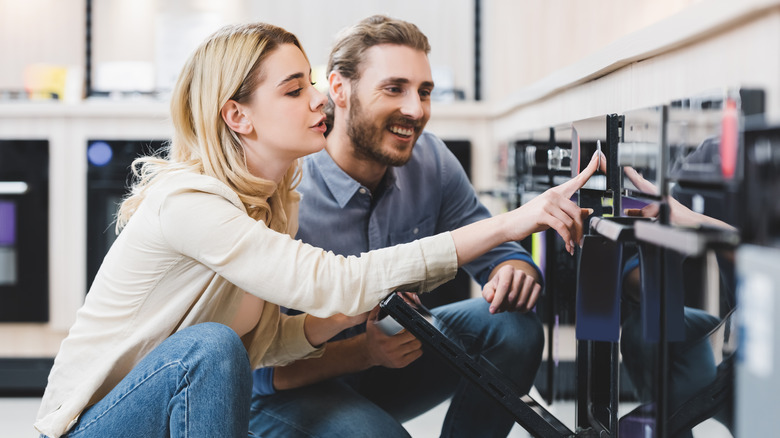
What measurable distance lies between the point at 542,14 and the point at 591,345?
66.4 inches

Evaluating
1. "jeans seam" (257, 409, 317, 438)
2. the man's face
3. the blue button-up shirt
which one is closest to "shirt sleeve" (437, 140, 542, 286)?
the blue button-up shirt

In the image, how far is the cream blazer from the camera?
108 centimetres

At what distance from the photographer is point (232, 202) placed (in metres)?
1.16

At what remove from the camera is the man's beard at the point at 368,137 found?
1522 mm

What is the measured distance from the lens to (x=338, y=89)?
1635mm

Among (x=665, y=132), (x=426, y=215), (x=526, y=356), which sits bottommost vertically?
(x=526, y=356)

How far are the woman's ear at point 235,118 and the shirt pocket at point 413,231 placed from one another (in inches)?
15.9

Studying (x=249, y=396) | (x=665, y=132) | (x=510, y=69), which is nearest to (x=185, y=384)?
(x=249, y=396)

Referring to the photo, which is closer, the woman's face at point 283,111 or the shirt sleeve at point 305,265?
the shirt sleeve at point 305,265

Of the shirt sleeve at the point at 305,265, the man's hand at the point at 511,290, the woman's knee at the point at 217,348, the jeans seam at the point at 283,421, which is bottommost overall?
the jeans seam at the point at 283,421

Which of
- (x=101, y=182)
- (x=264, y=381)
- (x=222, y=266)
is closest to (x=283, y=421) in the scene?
(x=264, y=381)

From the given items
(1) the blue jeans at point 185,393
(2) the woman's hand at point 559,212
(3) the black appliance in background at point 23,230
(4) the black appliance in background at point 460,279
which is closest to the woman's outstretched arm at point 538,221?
(2) the woman's hand at point 559,212

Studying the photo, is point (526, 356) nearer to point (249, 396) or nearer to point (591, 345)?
point (591, 345)

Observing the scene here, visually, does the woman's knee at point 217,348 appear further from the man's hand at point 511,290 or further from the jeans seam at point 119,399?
the man's hand at point 511,290
